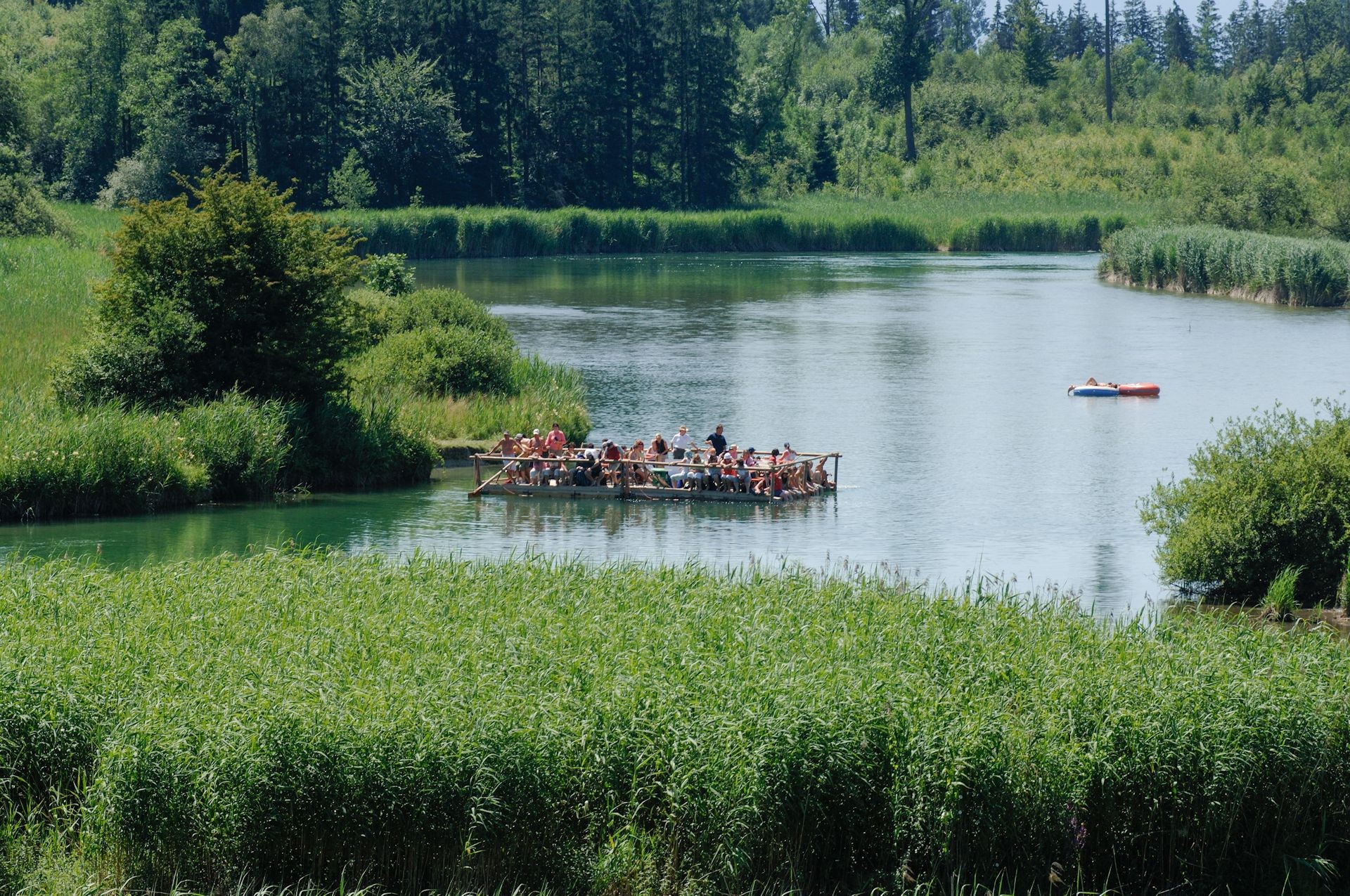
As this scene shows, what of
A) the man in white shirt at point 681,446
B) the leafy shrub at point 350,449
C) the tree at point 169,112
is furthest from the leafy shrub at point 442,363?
the tree at point 169,112

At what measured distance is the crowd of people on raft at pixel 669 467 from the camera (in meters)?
31.4

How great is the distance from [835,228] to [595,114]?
72.1 ft

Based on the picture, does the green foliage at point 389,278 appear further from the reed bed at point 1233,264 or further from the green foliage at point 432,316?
the reed bed at point 1233,264

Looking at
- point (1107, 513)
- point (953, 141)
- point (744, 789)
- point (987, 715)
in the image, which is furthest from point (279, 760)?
point (953, 141)

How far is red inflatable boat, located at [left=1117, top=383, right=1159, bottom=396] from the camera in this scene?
1746 inches

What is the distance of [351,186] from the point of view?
92.2 meters

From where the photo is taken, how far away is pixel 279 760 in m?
11.8

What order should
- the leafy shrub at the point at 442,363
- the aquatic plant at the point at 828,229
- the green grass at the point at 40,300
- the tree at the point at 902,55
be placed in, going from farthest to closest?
the tree at the point at 902,55, the aquatic plant at the point at 828,229, the leafy shrub at the point at 442,363, the green grass at the point at 40,300

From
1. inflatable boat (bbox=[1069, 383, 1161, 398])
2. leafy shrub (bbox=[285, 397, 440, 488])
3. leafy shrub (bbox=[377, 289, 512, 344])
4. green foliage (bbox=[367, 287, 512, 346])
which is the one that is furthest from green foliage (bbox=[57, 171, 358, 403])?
inflatable boat (bbox=[1069, 383, 1161, 398])

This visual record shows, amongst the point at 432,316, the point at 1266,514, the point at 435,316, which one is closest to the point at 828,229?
the point at 435,316

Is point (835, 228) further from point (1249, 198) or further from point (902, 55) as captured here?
point (902, 55)

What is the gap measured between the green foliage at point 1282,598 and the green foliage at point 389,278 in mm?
29148

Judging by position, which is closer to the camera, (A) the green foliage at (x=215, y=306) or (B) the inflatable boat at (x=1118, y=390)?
(A) the green foliage at (x=215, y=306)

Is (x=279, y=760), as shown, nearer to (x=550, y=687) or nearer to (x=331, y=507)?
(x=550, y=687)
